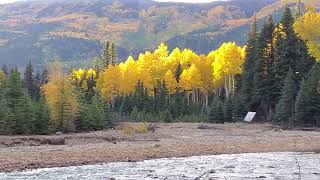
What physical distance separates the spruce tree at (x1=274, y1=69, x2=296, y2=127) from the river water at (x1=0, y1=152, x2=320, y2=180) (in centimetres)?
3272

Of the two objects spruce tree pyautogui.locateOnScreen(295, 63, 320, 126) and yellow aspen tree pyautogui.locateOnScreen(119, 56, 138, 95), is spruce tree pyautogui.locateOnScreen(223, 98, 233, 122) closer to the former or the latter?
spruce tree pyautogui.locateOnScreen(295, 63, 320, 126)

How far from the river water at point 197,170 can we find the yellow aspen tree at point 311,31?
26.3 m

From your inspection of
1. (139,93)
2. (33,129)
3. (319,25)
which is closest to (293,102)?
(319,25)

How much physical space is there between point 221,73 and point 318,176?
227 ft

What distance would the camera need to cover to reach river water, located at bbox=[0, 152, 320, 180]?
56.5 feet

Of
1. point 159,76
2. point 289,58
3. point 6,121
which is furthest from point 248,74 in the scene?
point 6,121

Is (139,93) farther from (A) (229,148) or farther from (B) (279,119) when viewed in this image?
(A) (229,148)

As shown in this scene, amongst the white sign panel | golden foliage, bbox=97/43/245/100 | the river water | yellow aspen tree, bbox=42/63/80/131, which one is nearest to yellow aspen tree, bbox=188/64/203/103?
golden foliage, bbox=97/43/245/100

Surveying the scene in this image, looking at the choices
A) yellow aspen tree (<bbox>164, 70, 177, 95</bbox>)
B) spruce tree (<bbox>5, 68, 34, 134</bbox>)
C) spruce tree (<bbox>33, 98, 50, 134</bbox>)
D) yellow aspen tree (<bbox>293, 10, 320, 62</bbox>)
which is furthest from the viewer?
yellow aspen tree (<bbox>164, 70, 177, 95</bbox>)

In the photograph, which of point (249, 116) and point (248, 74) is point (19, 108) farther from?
point (248, 74)

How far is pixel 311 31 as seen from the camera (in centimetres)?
4831

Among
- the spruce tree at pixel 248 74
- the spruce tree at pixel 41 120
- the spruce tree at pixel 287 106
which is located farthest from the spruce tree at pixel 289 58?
the spruce tree at pixel 41 120

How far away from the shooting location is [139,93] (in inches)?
3332

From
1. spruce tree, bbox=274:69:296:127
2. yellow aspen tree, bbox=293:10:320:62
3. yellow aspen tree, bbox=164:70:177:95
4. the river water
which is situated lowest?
yellow aspen tree, bbox=164:70:177:95
